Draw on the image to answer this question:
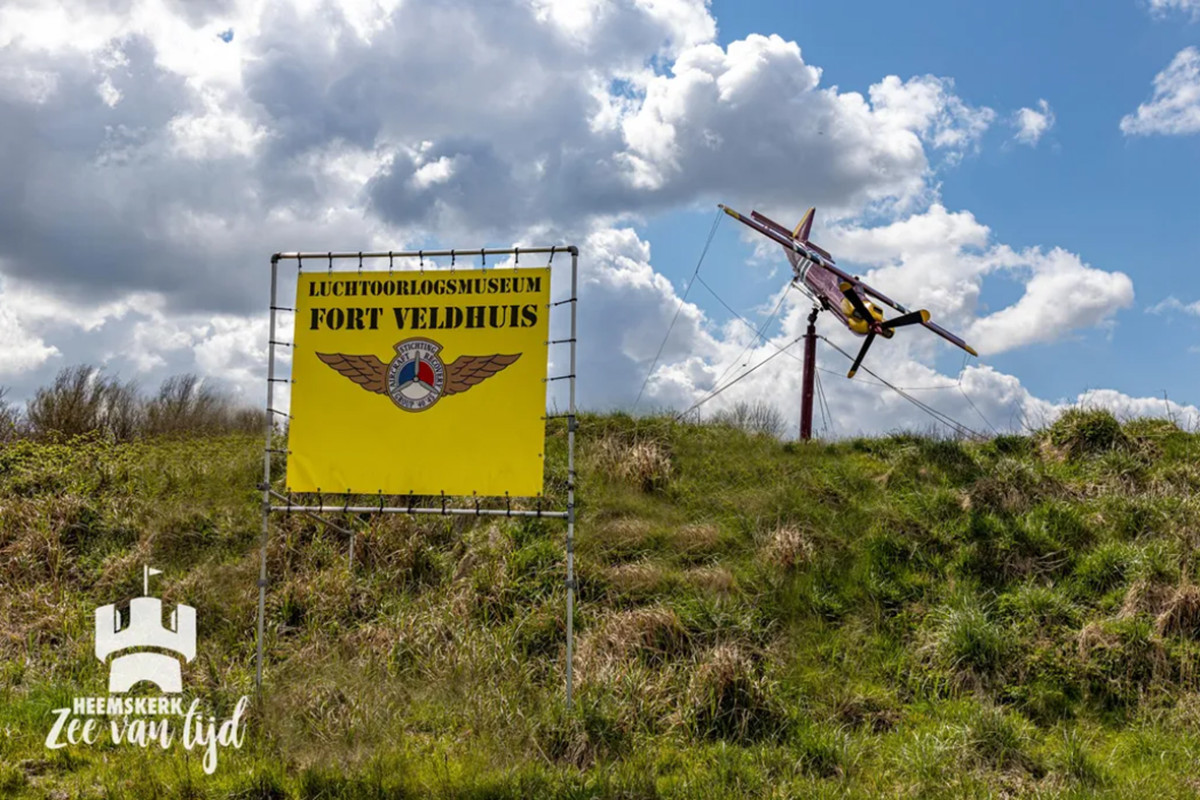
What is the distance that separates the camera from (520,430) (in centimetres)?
798

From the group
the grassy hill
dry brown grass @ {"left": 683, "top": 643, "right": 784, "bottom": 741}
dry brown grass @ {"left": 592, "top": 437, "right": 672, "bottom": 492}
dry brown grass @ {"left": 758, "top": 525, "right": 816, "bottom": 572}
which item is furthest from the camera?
dry brown grass @ {"left": 592, "top": 437, "right": 672, "bottom": 492}

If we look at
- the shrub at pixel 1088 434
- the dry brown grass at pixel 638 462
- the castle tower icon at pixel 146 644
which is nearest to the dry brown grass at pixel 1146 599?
the shrub at pixel 1088 434

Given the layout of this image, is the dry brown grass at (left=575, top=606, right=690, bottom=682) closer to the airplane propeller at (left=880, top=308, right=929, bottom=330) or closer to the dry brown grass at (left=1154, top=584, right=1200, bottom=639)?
the dry brown grass at (left=1154, top=584, right=1200, bottom=639)

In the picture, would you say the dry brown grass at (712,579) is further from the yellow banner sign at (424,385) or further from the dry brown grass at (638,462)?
the yellow banner sign at (424,385)

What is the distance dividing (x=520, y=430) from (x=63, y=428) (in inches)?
465

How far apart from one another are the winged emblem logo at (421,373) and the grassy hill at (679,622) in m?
2.38

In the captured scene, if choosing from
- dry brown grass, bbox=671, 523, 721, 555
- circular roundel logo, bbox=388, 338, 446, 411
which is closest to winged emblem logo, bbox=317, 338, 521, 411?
circular roundel logo, bbox=388, 338, 446, 411

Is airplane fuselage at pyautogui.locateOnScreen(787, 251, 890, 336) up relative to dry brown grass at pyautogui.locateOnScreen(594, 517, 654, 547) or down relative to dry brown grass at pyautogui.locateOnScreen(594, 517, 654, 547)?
up

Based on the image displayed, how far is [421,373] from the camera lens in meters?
8.13

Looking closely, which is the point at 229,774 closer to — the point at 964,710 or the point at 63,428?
the point at 964,710

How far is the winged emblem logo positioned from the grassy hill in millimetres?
2379

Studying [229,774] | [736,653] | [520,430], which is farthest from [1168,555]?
[229,774]

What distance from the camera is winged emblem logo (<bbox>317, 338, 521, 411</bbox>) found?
8055 mm

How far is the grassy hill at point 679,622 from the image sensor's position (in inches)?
269
